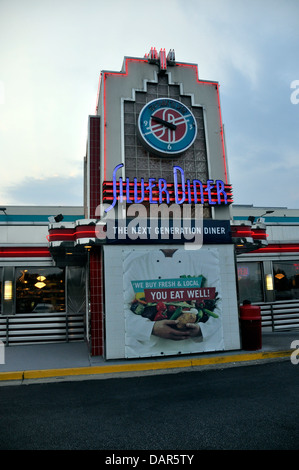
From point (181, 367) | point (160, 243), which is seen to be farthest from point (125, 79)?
point (181, 367)

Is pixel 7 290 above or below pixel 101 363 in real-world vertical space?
above

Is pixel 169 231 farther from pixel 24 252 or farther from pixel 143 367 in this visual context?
pixel 24 252

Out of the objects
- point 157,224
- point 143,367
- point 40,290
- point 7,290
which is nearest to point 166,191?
point 157,224

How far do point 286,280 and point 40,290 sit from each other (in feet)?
36.4

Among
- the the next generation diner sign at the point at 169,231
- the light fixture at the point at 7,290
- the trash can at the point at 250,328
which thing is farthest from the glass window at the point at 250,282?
the light fixture at the point at 7,290

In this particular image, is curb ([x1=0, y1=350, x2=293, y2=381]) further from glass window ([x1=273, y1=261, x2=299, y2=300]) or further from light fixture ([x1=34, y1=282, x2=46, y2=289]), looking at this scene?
light fixture ([x1=34, y1=282, x2=46, y2=289])

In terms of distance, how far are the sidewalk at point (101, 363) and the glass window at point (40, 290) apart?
3266mm

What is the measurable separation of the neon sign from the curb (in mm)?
4442

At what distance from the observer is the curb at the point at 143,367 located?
355 inches

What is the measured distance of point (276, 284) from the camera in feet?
54.3

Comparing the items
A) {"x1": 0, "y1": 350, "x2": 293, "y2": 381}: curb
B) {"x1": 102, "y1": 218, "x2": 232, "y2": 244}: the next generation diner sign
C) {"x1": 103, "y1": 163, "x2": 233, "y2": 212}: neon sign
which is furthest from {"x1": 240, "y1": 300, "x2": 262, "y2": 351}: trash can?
{"x1": 103, "y1": 163, "x2": 233, "y2": 212}: neon sign

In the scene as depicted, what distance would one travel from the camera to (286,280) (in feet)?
54.9

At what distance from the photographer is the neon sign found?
35.1 ft

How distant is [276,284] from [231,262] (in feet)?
20.3
